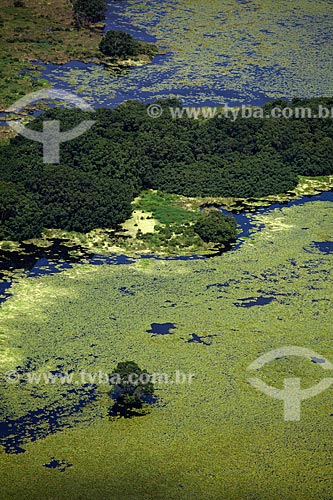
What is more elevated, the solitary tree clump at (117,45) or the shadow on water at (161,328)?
the solitary tree clump at (117,45)

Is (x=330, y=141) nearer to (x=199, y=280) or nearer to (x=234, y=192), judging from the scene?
(x=234, y=192)

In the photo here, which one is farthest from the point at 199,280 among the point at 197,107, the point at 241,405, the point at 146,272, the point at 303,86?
the point at 303,86

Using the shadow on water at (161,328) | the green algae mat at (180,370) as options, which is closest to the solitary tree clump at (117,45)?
the green algae mat at (180,370)

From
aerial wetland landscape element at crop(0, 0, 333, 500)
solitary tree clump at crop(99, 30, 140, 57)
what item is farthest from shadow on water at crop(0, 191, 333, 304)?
solitary tree clump at crop(99, 30, 140, 57)

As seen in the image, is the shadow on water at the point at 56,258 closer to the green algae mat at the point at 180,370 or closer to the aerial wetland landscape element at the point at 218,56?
the green algae mat at the point at 180,370

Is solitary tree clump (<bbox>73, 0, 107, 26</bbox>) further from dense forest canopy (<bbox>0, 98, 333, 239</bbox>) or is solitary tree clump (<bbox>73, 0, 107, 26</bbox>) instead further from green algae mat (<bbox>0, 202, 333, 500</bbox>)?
green algae mat (<bbox>0, 202, 333, 500</bbox>)
